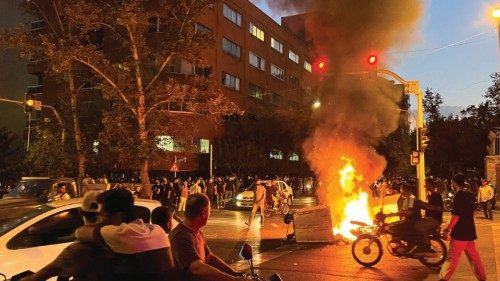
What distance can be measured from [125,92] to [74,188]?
7723 millimetres

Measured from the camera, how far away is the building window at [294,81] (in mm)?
57069

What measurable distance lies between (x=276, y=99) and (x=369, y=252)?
4416 cm

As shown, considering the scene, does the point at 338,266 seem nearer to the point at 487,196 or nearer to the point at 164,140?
the point at 487,196

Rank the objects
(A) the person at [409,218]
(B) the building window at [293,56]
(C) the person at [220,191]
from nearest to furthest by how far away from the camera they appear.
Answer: (A) the person at [409,218] < (C) the person at [220,191] < (B) the building window at [293,56]

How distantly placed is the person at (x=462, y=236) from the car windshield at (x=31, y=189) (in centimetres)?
1127

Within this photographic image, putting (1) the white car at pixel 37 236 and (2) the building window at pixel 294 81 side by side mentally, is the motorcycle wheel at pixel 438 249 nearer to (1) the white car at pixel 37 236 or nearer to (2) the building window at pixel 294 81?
(1) the white car at pixel 37 236

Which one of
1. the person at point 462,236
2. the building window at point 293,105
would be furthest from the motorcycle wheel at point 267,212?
the building window at point 293,105

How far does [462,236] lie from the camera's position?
291 inches

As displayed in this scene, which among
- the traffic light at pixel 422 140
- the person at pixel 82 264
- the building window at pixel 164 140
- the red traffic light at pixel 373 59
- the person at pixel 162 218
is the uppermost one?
the red traffic light at pixel 373 59

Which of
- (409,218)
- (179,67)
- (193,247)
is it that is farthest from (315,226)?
(179,67)

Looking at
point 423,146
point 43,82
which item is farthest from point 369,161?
point 43,82

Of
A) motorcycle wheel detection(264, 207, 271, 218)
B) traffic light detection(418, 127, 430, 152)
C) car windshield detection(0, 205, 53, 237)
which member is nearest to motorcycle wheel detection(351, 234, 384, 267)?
car windshield detection(0, 205, 53, 237)

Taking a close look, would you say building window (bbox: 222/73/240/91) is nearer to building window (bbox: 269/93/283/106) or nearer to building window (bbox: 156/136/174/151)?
building window (bbox: 269/93/283/106)

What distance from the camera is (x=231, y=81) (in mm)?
43719
